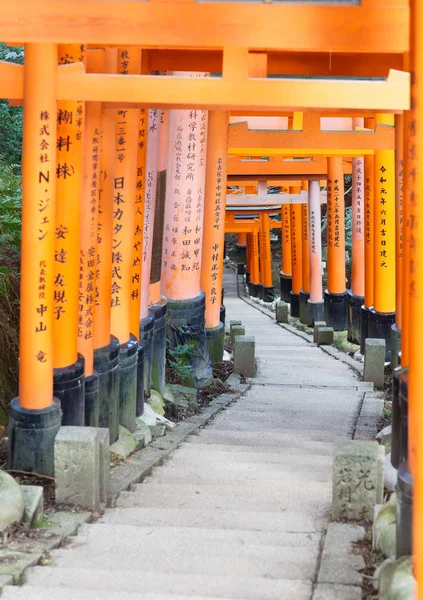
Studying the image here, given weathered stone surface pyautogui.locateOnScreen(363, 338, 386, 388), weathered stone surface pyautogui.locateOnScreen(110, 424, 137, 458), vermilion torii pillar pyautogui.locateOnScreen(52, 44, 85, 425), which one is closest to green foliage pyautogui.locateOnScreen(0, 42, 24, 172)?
weathered stone surface pyautogui.locateOnScreen(363, 338, 386, 388)

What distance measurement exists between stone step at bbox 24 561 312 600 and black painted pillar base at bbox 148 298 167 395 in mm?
4867

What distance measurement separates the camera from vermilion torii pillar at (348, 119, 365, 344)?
1667 centimetres

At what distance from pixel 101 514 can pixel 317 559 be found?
1.41 metres

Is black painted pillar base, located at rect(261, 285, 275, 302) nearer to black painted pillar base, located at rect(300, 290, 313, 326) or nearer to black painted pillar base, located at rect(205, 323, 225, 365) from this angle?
black painted pillar base, located at rect(300, 290, 313, 326)

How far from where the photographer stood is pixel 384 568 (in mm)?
3797

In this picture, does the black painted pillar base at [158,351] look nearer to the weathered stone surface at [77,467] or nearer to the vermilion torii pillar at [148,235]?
the vermilion torii pillar at [148,235]

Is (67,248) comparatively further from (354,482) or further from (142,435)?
(354,482)

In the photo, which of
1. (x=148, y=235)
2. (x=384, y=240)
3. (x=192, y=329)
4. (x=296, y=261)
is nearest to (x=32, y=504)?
(x=148, y=235)

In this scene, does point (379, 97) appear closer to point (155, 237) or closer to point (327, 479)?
point (327, 479)

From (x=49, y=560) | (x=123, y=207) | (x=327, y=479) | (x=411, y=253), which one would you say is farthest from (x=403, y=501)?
(x=123, y=207)

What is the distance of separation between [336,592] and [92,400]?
3.04 m

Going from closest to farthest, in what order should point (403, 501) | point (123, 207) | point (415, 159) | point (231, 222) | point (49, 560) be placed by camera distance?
point (415, 159)
point (403, 501)
point (49, 560)
point (123, 207)
point (231, 222)

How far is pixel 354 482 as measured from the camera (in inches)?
188

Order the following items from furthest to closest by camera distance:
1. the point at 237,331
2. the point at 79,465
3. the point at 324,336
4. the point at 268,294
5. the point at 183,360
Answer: the point at 268,294 < the point at 324,336 < the point at 237,331 < the point at 183,360 < the point at 79,465
